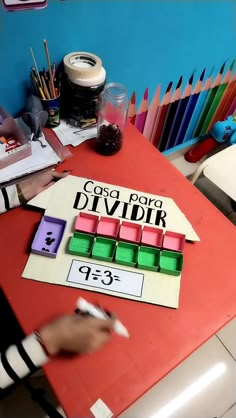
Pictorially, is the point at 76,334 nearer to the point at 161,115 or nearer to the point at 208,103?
the point at 161,115

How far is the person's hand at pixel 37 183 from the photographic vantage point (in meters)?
0.80

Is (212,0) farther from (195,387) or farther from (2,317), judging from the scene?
(195,387)

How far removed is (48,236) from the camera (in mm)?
747

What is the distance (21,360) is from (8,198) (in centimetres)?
35

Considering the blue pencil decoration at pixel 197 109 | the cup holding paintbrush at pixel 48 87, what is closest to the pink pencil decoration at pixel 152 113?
the blue pencil decoration at pixel 197 109

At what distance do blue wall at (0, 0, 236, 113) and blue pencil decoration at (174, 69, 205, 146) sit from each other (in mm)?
84

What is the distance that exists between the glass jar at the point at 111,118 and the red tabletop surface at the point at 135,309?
0.09 metres

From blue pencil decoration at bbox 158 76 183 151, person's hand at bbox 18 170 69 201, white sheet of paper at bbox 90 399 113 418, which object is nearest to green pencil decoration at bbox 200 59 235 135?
blue pencil decoration at bbox 158 76 183 151

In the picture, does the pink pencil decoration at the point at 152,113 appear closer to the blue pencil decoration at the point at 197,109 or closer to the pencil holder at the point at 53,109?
the blue pencil decoration at the point at 197,109

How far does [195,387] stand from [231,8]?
4.54ft

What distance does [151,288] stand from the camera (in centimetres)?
71

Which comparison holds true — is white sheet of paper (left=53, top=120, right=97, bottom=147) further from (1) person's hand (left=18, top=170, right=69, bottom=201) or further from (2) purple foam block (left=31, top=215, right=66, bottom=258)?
(2) purple foam block (left=31, top=215, right=66, bottom=258)

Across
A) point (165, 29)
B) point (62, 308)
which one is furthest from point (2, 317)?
point (165, 29)

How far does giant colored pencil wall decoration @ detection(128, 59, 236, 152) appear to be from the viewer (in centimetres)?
138
